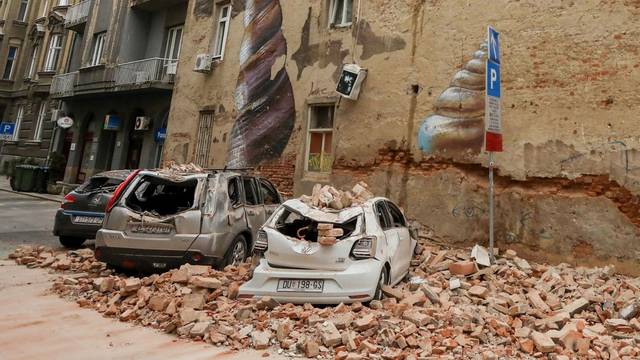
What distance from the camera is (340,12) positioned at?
11.6 meters

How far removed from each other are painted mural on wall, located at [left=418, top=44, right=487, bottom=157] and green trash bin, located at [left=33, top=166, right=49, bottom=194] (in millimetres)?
17878

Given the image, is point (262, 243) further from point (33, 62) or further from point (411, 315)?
point (33, 62)

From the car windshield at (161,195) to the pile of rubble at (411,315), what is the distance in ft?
3.73

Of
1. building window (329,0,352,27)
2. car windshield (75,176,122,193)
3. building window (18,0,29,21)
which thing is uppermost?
building window (18,0,29,21)

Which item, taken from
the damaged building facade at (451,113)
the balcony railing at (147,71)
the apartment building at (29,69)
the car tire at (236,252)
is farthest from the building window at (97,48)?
the car tire at (236,252)

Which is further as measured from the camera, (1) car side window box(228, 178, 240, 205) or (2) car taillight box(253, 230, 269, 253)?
(1) car side window box(228, 178, 240, 205)

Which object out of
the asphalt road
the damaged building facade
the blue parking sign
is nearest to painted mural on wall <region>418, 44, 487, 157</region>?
the damaged building facade

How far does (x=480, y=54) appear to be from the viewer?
9.01 metres

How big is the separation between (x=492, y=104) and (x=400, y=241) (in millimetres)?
2881

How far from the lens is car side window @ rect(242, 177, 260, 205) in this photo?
727 cm

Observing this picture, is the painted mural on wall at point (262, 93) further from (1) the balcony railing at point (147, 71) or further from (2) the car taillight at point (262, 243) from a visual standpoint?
(2) the car taillight at point (262, 243)

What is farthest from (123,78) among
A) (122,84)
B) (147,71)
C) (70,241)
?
(70,241)

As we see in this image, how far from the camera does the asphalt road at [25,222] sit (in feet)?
29.9

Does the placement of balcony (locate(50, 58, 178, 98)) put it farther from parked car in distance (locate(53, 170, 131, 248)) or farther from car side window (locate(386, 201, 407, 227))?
car side window (locate(386, 201, 407, 227))
